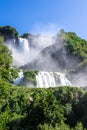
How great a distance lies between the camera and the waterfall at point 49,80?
269ft

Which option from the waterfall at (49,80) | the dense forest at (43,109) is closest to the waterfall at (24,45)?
the waterfall at (49,80)

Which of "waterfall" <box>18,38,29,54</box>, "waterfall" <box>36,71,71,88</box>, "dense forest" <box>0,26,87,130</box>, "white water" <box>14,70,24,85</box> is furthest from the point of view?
"waterfall" <box>18,38,29,54</box>

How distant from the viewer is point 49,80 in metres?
82.3

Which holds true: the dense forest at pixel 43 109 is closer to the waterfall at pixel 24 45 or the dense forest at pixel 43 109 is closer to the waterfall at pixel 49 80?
the waterfall at pixel 49 80

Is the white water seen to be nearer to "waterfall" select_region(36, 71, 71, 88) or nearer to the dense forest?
"waterfall" select_region(36, 71, 71, 88)

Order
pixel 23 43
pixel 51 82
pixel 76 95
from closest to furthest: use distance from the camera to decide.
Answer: pixel 76 95, pixel 51 82, pixel 23 43

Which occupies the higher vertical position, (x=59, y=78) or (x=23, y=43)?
(x=23, y=43)

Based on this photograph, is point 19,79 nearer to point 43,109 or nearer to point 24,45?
point 43,109

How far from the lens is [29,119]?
35.6 metres

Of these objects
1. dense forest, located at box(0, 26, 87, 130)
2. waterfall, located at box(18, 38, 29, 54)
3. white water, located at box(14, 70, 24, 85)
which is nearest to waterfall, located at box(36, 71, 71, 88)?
white water, located at box(14, 70, 24, 85)

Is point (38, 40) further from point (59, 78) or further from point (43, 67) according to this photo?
point (59, 78)

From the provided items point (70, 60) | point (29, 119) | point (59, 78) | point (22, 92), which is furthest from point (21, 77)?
point (29, 119)

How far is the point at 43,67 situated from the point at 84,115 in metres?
68.7

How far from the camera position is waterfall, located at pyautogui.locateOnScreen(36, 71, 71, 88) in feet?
269
